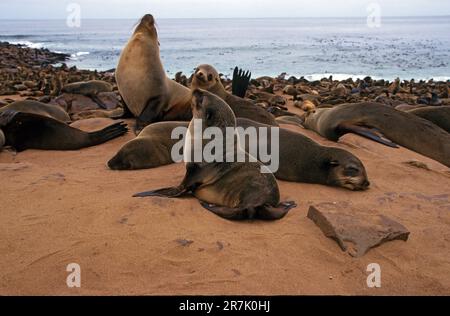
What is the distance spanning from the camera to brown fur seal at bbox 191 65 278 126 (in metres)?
6.14

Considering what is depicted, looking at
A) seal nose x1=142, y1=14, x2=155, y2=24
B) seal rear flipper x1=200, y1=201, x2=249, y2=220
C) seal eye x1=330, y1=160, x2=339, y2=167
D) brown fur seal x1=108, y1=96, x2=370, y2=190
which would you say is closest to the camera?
seal rear flipper x1=200, y1=201, x2=249, y2=220

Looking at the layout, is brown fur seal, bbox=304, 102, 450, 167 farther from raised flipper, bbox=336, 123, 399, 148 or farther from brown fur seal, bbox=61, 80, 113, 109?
brown fur seal, bbox=61, 80, 113, 109

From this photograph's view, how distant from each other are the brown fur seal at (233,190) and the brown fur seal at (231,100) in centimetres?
225

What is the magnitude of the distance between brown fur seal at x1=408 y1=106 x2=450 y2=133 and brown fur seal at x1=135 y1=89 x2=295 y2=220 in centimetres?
391

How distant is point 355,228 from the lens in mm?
3027

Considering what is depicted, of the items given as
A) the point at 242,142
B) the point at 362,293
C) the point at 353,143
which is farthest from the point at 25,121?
the point at 362,293

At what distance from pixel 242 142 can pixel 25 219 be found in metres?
2.22

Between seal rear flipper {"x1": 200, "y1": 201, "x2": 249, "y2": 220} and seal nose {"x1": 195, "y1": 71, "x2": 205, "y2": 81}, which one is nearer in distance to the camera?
seal rear flipper {"x1": 200, "y1": 201, "x2": 249, "y2": 220}

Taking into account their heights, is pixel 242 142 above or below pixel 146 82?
below

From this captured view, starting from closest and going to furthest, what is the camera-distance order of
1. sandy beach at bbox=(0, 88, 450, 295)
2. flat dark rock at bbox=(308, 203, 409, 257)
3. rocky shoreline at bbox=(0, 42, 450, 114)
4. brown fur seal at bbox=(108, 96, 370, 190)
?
sandy beach at bbox=(0, 88, 450, 295)
flat dark rock at bbox=(308, 203, 409, 257)
brown fur seal at bbox=(108, 96, 370, 190)
rocky shoreline at bbox=(0, 42, 450, 114)

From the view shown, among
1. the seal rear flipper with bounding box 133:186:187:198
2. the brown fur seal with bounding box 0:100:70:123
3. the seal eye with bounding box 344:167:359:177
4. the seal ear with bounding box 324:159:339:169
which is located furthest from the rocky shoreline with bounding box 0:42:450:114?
the seal rear flipper with bounding box 133:186:187:198

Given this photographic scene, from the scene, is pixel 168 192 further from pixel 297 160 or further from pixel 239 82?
pixel 239 82

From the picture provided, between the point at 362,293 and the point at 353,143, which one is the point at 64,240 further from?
the point at 353,143

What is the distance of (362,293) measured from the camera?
244cm
